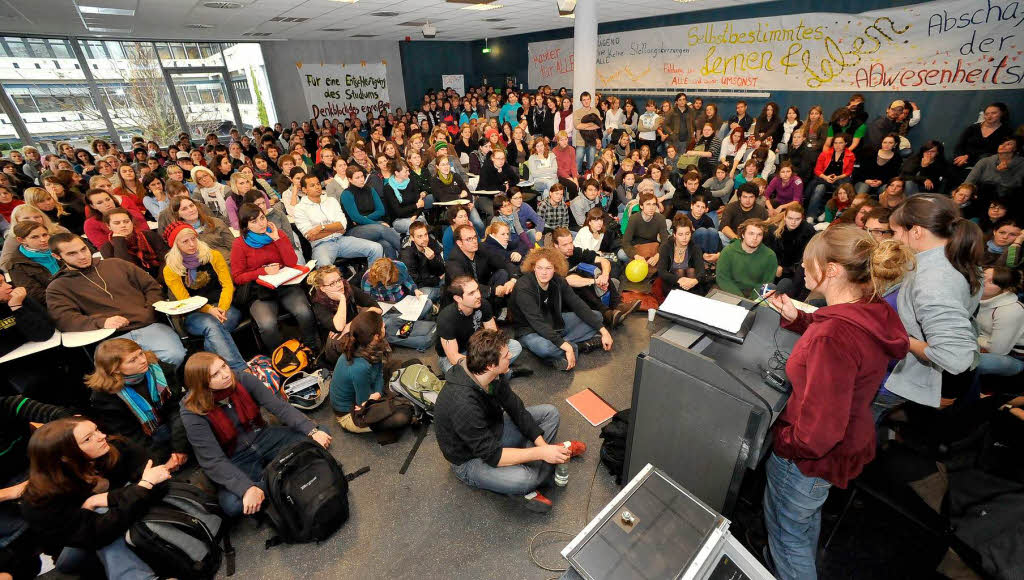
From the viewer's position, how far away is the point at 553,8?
327 inches

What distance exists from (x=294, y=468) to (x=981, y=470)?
358cm

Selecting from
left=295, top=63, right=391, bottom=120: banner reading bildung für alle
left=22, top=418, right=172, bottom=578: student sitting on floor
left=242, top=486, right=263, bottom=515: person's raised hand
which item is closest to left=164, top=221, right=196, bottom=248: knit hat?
left=22, top=418, right=172, bottom=578: student sitting on floor

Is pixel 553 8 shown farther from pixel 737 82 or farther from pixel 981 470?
pixel 981 470

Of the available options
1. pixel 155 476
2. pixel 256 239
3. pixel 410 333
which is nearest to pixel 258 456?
pixel 155 476

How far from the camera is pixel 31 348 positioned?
2.69 meters

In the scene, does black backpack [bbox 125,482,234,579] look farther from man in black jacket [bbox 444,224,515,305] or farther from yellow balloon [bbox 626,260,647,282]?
yellow balloon [bbox 626,260,647,282]

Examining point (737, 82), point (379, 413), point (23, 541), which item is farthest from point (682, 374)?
point (737, 82)

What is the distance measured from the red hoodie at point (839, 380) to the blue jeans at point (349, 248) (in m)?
4.16

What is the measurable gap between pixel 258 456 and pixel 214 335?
1.29 m

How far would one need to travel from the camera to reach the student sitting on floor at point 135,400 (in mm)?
2346

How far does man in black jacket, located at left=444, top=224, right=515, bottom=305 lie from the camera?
155 inches

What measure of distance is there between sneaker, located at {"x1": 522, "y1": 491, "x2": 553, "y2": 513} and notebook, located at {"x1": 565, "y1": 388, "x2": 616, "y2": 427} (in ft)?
2.57

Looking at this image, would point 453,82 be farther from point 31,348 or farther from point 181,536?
point 181,536

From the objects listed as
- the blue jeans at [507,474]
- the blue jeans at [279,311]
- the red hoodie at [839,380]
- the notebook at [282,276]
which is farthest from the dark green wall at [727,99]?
the blue jeans at [279,311]
